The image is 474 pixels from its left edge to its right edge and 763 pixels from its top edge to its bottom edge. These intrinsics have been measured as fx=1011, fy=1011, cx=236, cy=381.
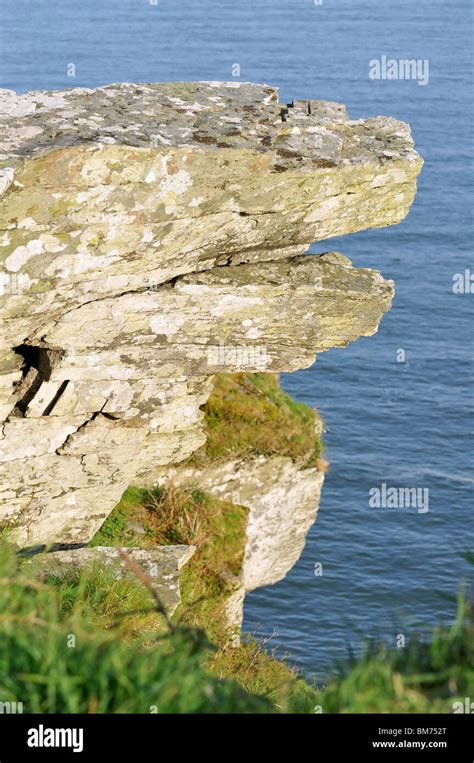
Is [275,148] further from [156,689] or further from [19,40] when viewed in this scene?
[19,40]

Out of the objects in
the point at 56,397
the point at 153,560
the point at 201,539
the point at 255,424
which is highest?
the point at 56,397

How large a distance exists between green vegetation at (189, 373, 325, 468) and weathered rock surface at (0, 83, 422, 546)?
3.77 meters

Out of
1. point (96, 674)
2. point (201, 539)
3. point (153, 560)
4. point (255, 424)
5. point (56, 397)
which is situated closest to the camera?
point (96, 674)

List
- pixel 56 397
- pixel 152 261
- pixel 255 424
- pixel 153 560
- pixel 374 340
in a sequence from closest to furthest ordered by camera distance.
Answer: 1. pixel 152 261
2. pixel 56 397
3. pixel 153 560
4. pixel 255 424
5. pixel 374 340

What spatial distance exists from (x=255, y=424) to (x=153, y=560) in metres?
7.50

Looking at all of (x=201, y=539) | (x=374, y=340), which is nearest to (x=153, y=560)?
(x=201, y=539)

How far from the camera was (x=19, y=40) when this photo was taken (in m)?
118

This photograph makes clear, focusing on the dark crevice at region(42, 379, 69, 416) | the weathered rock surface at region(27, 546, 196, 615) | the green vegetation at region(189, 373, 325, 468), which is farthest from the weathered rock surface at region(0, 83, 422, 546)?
the green vegetation at region(189, 373, 325, 468)

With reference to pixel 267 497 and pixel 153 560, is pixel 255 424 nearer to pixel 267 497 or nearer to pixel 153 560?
pixel 267 497

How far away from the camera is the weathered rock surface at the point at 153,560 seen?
16.2m

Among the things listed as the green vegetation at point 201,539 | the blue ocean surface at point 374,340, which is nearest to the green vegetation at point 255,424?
the green vegetation at point 201,539

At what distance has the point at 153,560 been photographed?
18703mm

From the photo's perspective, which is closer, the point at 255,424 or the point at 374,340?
the point at 255,424

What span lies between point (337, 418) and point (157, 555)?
31307mm
